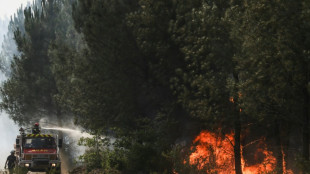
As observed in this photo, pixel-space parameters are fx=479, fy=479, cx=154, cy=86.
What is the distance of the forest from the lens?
16.5 m

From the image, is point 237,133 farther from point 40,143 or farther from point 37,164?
point 40,143

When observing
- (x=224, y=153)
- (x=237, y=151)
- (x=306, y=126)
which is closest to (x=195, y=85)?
(x=224, y=153)

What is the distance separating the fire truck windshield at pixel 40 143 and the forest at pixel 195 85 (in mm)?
1960

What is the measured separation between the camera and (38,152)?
85.7 feet

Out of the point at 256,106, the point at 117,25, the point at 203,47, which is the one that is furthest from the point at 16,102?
the point at 256,106

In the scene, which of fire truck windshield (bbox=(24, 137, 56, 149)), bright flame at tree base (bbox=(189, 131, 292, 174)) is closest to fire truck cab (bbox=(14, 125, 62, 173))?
fire truck windshield (bbox=(24, 137, 56, 149))

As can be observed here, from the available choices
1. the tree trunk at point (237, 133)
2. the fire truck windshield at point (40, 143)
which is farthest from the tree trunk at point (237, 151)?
the fire truck windshield at point (40, 143)

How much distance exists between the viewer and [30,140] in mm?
26719

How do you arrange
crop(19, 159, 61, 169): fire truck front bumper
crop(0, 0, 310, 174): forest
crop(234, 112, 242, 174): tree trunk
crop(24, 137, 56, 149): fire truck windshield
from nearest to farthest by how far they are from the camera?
1. crop(0, 0, 310, 174): forest
2. crop(234, 112, 242, 174): tree trunk
3. crop(19, 159, 61, 169): fire truck front bumper
4. crop(24, 137, 56, 149): fire truck windshield

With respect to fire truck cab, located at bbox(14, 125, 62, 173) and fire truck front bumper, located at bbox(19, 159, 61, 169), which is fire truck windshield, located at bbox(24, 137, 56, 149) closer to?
fire truck cab, located at bbox(14, 125, 62, 173)

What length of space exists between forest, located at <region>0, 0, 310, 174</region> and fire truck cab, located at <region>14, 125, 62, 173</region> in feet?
5.81

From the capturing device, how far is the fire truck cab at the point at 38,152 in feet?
84.8

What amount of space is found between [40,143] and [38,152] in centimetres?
68

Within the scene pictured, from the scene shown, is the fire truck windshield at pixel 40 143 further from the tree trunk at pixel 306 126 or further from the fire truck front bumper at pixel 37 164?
the tree trunk at pixel 306 126
